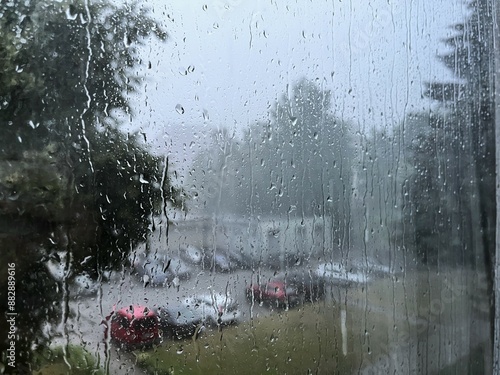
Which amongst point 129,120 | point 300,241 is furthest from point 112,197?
point 300,241

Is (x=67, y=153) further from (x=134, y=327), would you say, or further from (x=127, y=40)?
(x=134, y=327)

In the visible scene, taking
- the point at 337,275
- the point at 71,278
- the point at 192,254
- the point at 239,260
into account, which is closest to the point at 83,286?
the point at 71,278

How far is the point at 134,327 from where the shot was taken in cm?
100

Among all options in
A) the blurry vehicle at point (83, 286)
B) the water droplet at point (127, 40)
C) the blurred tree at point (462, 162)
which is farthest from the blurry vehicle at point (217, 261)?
the blurred tree at point (462, 162)

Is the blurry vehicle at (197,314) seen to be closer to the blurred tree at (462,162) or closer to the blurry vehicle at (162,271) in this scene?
the blurry vehicle at (162,271)

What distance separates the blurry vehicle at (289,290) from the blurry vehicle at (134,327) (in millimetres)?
253

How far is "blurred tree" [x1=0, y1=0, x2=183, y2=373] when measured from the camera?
0.93 meters

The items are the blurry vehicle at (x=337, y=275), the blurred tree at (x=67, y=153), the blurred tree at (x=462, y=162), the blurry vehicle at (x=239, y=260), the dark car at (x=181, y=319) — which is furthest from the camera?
the blurred tree at (x=462, y=162)

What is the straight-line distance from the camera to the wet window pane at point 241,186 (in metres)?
0.96

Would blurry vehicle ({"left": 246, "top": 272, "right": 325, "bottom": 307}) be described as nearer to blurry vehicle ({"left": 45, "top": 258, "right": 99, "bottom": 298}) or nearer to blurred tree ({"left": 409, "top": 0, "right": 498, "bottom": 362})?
blurry vehicle ({"left": 45, "top": 258, "right": 99, "bottom": 298})

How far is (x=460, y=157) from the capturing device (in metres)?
1.69

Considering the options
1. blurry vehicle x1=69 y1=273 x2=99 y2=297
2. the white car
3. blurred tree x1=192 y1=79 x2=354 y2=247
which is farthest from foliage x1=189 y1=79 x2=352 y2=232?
blurry vehicle x1=69 y1=273 x2=99 y2=297

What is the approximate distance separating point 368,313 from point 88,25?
3.63 feet

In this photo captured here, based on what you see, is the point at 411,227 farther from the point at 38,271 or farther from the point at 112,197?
the point at 38,271
